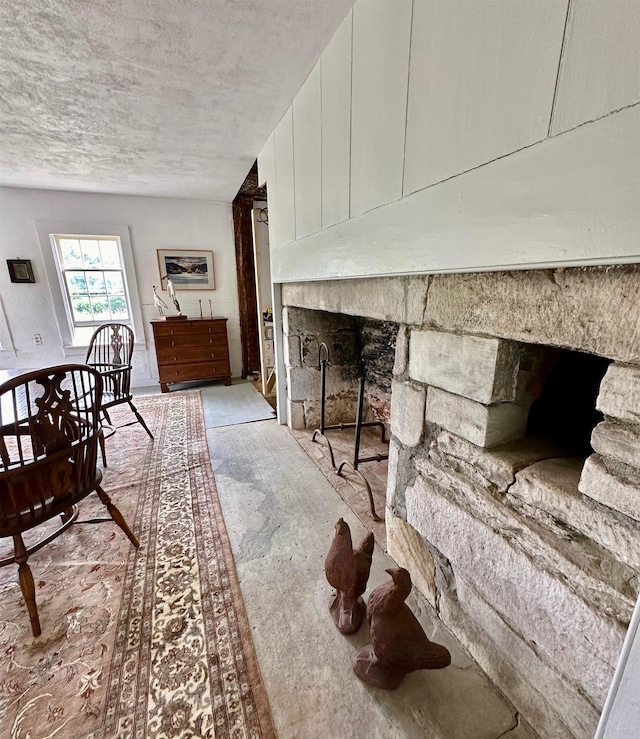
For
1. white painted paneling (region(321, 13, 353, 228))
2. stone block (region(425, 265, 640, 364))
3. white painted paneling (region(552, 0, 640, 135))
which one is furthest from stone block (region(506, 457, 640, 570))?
white painted paneling (region(321, 13, 353, 228))

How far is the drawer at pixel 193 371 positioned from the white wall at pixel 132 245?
0.62 metres

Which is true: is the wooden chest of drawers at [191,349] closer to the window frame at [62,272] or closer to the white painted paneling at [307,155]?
the window frame at [62,272]

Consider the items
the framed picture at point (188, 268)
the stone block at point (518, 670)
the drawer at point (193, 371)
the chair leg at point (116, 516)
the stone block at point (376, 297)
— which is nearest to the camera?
the stone block at point (518, 670)

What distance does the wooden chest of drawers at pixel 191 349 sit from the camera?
407 centimetres

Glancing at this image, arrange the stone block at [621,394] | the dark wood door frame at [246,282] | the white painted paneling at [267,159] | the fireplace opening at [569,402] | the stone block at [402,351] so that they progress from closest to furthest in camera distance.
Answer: the stone block at [621,394] → the fireplace opening at [569,402] → the stone block at [402,351] → the white painted paneling at [267,159] → the dark wood door frame at [246,282]

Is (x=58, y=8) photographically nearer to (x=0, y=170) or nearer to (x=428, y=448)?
(x=428, y=448)

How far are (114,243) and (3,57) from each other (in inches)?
111

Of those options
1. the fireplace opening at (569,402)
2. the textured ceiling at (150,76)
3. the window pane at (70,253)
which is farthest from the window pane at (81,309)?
the fireplace opening at (569,402)

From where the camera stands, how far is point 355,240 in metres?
1.44

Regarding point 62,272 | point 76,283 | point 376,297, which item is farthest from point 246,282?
point 376,297

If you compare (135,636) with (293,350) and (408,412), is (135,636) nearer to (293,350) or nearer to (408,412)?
(408,412)

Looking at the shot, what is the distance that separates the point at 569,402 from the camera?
4.22ft

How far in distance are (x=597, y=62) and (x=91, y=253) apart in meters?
5.02

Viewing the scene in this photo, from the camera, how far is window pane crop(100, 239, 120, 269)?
416 centimetres
